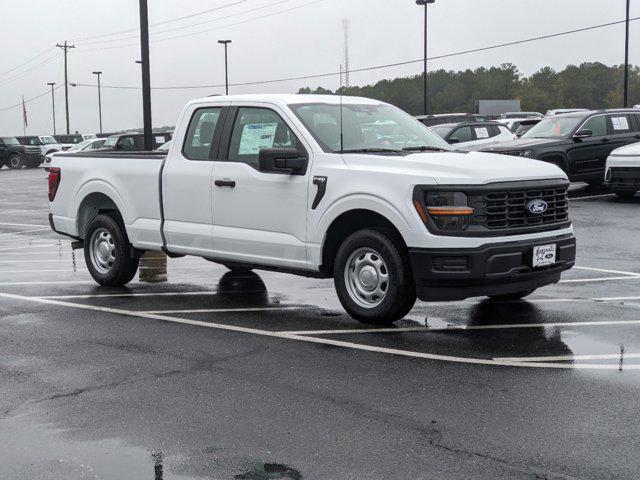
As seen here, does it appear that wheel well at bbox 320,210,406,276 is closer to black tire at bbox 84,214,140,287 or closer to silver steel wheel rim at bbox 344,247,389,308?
silver steel wheel rim at bbox 344,247,389,308

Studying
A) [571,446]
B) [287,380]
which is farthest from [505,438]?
[287,380]

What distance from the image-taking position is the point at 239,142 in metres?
8.75

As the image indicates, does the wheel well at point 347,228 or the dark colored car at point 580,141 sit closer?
the wheel well at point 347,228

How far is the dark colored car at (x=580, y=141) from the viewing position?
19875 millimetres

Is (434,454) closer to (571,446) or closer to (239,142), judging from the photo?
(571,446)

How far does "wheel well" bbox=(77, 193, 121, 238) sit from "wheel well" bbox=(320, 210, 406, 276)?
312 cm

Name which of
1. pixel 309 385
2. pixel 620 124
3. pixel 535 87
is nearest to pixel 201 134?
pixel 309 385

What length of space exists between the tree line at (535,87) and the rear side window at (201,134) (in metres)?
101

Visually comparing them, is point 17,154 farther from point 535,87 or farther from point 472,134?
point 535,87

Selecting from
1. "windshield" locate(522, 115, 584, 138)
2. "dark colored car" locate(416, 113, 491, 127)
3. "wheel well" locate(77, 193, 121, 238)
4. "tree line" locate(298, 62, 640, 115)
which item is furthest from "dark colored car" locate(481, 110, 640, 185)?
"tree line" locate(298, 62, 640, 115)

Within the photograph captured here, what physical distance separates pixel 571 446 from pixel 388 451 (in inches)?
37.2

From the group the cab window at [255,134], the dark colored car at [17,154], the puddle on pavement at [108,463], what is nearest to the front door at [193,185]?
the cab window at [255,134]

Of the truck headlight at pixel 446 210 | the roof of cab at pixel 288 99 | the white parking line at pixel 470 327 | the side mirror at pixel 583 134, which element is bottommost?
the white parking line at pixel 470 327

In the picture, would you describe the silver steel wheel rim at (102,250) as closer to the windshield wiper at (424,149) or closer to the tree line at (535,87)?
the windshield wiper at (424,149)
